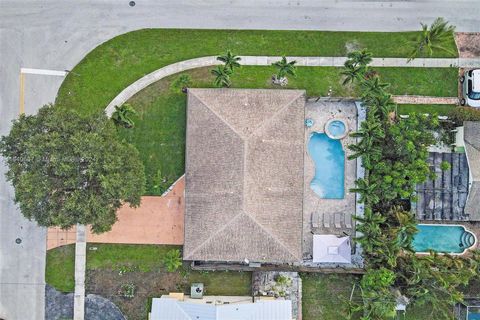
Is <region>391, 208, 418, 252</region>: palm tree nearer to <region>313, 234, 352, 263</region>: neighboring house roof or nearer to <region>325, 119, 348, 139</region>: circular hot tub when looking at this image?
<region>313, 234, 352, 263</region>: neighboring house roof

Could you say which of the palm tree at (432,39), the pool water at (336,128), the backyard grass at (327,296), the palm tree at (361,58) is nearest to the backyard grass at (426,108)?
the palm tree at (432,39)

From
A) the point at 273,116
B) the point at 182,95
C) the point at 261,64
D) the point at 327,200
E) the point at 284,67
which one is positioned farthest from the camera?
the point at 261,64

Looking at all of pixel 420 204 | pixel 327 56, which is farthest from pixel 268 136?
pixel 420 204

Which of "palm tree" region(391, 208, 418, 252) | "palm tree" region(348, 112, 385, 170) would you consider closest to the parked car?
"palm tree" region(348, 112, 385, 170)

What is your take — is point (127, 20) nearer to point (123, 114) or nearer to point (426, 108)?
point (123, 114)

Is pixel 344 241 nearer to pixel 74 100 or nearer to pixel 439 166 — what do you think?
pixel 439 166

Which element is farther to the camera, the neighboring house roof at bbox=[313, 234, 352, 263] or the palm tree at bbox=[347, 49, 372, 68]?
the neighboring house roof at bbox=[313, 234, 352, 263]

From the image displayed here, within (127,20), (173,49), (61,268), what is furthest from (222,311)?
(127,20)
